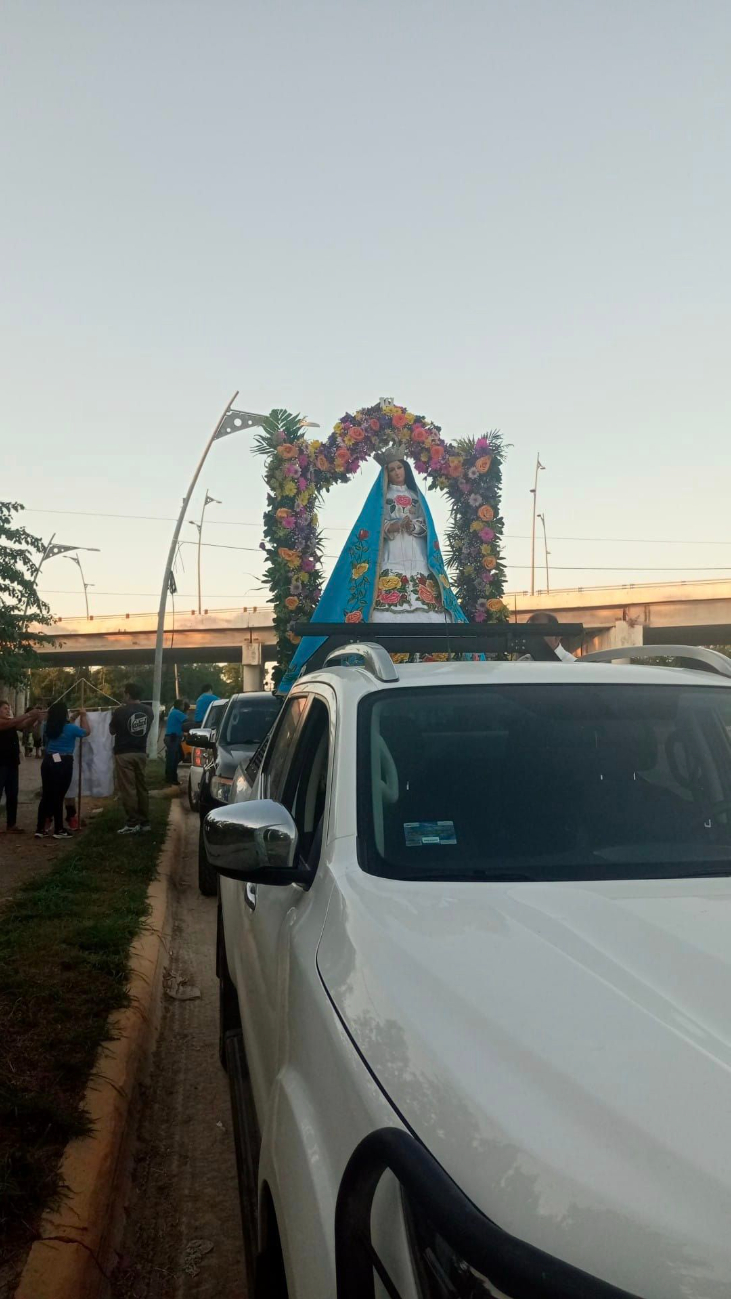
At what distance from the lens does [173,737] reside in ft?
62.0

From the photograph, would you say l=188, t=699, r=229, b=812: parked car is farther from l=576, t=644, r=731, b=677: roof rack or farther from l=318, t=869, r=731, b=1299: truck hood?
l=318, t=869, r=731, b=1299: truck hood

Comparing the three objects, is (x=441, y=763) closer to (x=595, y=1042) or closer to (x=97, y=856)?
(x=595, y=1042)

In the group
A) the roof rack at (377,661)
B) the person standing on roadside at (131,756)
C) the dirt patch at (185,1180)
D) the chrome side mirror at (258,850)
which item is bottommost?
the dirt patch at (185,1180)

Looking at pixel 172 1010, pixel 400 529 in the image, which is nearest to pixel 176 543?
pixel 400 529

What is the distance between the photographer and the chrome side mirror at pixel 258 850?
7.83 feet

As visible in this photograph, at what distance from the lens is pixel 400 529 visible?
10086mm

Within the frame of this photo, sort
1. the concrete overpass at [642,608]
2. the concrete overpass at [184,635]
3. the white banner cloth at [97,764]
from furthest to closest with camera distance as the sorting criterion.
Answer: the concrete overpass at [184,635], the concrete overpass at [642,608], the white banner cloth at [97,764]

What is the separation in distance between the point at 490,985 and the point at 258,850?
2.79 ft

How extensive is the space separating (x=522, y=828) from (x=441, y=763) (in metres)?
0.31

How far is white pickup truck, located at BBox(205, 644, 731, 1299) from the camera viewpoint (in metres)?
1.21

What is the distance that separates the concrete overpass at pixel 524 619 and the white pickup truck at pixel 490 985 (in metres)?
36.8

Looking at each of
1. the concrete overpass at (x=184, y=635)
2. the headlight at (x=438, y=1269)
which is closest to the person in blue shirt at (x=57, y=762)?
the headlight at (x=438, y=1269)

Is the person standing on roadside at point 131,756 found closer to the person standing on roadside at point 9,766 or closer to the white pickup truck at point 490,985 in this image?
the person standing on roadside at point 9,766

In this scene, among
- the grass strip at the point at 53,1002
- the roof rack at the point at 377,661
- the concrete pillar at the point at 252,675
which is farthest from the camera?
the concrete pillar at the point at 252,675
